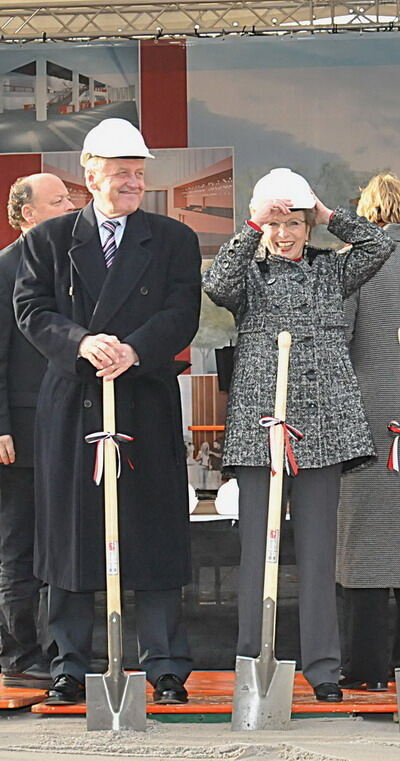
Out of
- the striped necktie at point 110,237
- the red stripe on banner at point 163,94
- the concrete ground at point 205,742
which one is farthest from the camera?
the red stripe on banner at point 163,94

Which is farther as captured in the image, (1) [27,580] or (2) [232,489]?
(2) [232,489]

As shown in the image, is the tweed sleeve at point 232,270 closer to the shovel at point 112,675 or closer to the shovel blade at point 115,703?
the shovel at point 112,675

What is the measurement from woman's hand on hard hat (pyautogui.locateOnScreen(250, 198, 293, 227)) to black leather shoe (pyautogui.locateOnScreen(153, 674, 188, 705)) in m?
1.41

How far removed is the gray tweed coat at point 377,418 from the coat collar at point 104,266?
724 millimetres

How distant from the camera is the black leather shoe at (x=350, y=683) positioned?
14.1ft

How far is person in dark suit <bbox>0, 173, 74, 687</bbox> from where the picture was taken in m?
4.48

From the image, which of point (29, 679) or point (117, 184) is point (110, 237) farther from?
point (29, 679)

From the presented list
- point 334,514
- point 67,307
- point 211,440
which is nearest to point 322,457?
Result: point 334,514

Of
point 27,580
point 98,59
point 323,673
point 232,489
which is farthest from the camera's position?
point 98,59

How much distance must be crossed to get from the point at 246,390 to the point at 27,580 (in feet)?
3.58

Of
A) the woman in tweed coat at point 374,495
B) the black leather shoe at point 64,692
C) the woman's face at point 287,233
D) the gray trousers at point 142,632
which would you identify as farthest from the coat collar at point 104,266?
the black leather shoe at point 64,692

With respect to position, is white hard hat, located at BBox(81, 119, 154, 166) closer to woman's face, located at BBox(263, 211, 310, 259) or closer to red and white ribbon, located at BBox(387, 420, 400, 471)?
woman's face, located at BBox(263, 211, 310, 259)

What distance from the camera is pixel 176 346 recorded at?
4059 millimetres

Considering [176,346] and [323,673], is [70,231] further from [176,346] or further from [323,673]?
[323,673]
